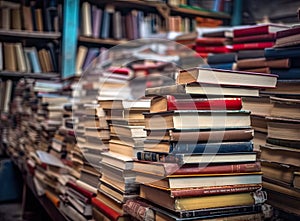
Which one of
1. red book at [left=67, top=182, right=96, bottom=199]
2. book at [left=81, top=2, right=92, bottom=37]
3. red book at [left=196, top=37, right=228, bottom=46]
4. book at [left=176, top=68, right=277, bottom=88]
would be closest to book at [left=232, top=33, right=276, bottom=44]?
red book at [left=196, top=37, right=228, bottom=46]

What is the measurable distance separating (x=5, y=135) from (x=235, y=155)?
3.34 metres

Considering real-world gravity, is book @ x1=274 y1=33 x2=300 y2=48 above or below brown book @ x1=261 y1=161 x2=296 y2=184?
above

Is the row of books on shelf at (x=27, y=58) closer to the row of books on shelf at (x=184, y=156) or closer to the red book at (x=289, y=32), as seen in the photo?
the row of books on shelf at (x=184, y=156)

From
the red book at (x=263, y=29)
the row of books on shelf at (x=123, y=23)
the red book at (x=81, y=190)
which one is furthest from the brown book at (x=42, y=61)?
the red book at (x=263, y=29)

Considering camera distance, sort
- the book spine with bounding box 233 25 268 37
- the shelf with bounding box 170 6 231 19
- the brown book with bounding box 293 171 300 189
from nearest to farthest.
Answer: the brown book with bounding box 293 171 300 189 → the book spine with bounding box 233 25 268 37 → the shelf with bounding box 170 6 231 19

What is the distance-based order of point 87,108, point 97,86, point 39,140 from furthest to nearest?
point 39,140 < point 97,86 < point 87,108

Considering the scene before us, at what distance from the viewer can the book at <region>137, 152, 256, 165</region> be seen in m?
0.87

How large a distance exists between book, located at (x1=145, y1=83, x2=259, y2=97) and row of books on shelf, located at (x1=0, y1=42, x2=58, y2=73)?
282cm

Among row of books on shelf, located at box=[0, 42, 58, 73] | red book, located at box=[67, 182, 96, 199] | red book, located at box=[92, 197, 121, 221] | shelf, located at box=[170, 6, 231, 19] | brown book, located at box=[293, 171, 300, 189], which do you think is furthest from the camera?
shelf, located at box=[170, 6, 231, 19]

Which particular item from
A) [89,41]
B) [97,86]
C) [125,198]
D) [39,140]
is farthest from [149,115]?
[89,41]

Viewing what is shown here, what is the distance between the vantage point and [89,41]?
368 cm

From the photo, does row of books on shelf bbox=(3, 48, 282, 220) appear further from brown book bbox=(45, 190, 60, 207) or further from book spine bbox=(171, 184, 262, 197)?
brown book bbox=(45, 190, 60, 207)

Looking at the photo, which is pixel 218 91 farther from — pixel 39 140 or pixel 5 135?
pixel 5 135

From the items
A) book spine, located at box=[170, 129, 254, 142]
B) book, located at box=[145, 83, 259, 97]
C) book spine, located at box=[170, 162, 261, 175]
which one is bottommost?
book spine, located at box=[170, 162, 261, 175]
